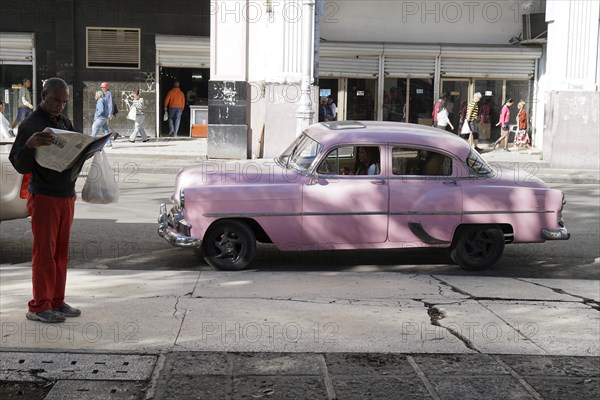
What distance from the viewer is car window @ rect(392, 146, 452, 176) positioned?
909cm

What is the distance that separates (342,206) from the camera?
887cm

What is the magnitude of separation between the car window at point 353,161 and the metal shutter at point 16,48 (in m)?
19.2

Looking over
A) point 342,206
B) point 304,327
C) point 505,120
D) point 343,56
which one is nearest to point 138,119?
point 343,56

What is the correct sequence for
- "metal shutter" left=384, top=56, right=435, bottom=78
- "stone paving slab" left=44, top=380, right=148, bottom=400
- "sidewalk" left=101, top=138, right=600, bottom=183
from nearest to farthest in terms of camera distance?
"stone paving slab" left=44, top=380, right=148, bottom=400 < "sidewalk" left=101, top=138, right=600, bottom=183 < "metal shutter" left=384, top=56, right=435, bottom=78

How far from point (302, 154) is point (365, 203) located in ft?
3.17

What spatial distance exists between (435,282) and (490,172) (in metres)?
1.68

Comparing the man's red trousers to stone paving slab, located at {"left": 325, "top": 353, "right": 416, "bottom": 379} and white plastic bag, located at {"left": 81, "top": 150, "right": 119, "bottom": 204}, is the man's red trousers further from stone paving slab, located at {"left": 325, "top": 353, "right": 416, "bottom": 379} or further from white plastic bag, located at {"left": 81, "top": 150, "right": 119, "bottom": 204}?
stone paving slab, located at {"left": 325, "top": 353, "right": 416, "bottom": 379}

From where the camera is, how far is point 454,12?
2669cm

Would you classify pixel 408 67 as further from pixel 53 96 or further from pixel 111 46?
pixel 53 96

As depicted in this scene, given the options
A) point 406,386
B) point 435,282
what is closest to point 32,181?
point 406,386

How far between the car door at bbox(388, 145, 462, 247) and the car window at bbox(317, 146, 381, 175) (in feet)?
0.66

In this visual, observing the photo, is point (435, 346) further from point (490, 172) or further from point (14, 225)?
point (14, 225)

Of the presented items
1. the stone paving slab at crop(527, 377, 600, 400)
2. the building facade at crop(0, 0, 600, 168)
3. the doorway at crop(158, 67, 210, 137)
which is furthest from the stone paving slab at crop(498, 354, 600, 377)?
the doorway at crop(158, 67, 210, 137)

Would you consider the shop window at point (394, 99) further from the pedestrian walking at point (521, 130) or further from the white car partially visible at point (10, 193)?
the white car partially visible at point (10, 193)
